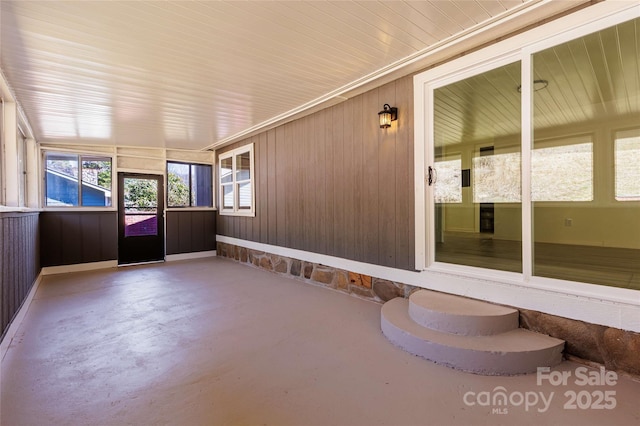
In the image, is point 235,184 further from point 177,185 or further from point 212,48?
point 212,48

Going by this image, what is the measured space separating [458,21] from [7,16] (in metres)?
3.41

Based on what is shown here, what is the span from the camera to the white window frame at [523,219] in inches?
81.4

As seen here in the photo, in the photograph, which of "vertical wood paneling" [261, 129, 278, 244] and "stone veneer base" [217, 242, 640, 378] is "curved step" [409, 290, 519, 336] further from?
"vertical wood paneling" [261, 129, 278, 244]

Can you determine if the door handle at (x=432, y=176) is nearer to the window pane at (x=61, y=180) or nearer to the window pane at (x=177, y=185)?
the window pane at (x=177, y=185)

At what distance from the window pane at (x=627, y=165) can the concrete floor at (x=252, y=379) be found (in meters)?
4.25

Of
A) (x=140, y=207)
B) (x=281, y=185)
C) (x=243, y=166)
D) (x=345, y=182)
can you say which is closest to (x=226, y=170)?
(x=243, y=166)

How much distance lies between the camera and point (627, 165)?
4.70 metres

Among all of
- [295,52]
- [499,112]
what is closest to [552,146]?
[499,112]

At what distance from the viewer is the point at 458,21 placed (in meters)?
2.39

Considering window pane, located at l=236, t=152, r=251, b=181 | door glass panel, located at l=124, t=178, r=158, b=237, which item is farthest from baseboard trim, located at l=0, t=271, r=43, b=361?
window pane, located at l=236, t=152, r=251, b=181

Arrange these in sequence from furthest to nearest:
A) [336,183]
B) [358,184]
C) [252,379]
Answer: [336,183] → [358,184] → [252,379]

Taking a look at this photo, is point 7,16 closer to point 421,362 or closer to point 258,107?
point 258,107

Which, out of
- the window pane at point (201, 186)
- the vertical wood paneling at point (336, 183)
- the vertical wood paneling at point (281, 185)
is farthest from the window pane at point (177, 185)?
the vertical wood paneling at point (336, 183)

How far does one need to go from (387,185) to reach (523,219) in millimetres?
1404
